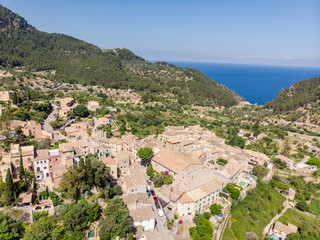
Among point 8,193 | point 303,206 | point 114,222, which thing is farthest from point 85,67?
point 303,206

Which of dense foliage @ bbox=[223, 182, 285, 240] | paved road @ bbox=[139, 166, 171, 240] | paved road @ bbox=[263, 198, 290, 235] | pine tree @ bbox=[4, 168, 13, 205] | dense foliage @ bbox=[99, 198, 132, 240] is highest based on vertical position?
pine tree @ bbox=[4, 168, 13, 205]

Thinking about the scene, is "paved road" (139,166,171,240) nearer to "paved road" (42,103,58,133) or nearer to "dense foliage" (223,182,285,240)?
"dense foliage" (223,182,285,240)

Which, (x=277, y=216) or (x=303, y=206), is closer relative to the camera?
(x=277, y=216)

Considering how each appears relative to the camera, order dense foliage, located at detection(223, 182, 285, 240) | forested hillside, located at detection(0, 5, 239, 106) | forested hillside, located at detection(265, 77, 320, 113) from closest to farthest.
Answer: dense foliage, located at detection(223, 182, 285, 240) → forested hillside, located at detection(265, 77, 320, 113) → forested hillside, located at detection(0, 5, 239, 106)

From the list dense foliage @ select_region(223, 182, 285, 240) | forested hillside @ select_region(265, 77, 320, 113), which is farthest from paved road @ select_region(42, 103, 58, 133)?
forested hillside @ select_region(265, 77, 320, 113)

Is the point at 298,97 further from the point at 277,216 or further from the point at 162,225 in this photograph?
the point at 162,225

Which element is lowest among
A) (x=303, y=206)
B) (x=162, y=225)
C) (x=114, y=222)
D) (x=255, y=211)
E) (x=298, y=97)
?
(x=303, y=206)
